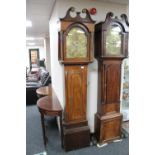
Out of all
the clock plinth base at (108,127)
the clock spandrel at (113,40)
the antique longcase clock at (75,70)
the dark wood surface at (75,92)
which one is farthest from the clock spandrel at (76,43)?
the clock plinth base at (108,127)

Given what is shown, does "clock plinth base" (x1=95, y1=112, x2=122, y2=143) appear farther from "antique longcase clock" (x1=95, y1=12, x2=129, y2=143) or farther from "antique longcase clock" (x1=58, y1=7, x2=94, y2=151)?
A: "antique longcase clock" (x1=58, y1=7, x2=94, y2=151)

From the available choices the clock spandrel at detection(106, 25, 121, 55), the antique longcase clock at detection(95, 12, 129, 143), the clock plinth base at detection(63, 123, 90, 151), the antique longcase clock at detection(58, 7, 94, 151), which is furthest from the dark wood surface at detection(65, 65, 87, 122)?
the clock spandrel at detection(106, 25, 121, 55)

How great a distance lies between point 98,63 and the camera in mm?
2723

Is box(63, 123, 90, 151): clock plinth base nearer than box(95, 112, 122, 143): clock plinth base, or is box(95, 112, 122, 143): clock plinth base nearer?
box(63, 123, 90, 151): clock plinth base

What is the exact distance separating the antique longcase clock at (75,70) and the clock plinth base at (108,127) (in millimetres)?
233

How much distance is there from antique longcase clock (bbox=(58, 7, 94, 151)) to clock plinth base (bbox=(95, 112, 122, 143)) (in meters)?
0.23

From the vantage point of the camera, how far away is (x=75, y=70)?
2.46 m

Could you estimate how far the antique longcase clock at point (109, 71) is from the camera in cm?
251

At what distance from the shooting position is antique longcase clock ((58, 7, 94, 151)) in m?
2.35

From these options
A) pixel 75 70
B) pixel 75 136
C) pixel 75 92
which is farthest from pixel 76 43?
pixel 75 136

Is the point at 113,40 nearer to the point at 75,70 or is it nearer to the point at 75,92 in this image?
the point at 75,70

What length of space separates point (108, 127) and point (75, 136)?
0.60 m

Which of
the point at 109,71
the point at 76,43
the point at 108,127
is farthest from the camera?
the point at 108,127
